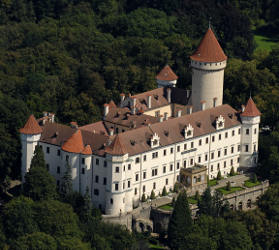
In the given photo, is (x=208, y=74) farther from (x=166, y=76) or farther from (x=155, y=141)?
(x=155, y=141)

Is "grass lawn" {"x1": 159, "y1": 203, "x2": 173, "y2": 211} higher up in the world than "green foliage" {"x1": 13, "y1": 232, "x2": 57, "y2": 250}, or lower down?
higher up

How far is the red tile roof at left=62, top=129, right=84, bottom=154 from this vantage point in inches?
5935

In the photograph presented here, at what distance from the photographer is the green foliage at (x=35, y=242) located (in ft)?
460

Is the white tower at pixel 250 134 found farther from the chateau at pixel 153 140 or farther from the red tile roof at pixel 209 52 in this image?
the red tile roof at pixel 209 52

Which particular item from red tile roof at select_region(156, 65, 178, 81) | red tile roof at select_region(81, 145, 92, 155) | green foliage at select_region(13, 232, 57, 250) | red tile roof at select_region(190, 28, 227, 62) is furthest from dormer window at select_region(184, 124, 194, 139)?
green foliage at select_region(13, 232, 57, 250)

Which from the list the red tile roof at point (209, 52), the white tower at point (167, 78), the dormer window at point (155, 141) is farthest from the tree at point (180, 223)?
the white tower at point (167, 78)

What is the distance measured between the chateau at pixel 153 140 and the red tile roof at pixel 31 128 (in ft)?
0.15

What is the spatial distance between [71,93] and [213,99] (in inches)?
984

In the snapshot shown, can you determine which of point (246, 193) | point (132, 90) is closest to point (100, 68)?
point (132, 90)

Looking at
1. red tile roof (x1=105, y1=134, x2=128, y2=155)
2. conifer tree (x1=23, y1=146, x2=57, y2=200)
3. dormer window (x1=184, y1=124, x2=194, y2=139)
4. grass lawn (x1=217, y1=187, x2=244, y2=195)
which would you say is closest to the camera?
red tile roof (x1=105, y1=134, x2=128, y2=155)

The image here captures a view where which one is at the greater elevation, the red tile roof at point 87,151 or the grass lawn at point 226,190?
the red tile roof at point 87,151

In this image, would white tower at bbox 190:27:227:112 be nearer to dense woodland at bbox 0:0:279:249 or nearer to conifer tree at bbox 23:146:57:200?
dense woodland at bbox 0:0:279:249

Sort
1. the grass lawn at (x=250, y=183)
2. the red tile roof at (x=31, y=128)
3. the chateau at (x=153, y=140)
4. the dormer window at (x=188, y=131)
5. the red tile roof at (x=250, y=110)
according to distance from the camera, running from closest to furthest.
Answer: the chateau at (x=153, y=140)
the red tile roof at (x=31, y=128)
the dormer window at (x=188, y=131)
the grass lawn at (x=250, y=183)
the red tile roof at (x=250, y=110)

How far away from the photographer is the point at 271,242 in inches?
5920
